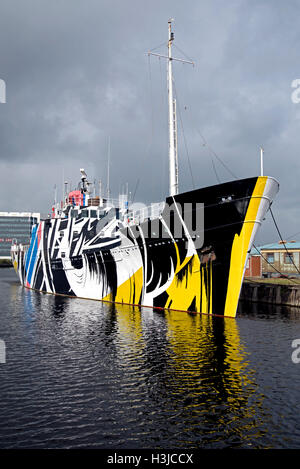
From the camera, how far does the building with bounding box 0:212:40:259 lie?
172125mm

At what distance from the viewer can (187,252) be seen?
67.5 feet

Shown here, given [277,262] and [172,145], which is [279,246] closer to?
[277,262]

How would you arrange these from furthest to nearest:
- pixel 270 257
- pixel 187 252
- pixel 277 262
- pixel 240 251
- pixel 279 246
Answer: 1. pixel 279 246
2. pixel 270 257
3. pixel 277 262
4. pixel 187 252
5. pixel 240 251

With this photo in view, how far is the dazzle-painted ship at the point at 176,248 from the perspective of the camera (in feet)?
61.4

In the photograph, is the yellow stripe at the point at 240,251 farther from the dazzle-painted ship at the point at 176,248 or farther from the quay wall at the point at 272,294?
the quay wall at the point at 272,294

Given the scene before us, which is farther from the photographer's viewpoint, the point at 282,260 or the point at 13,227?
the point at 13,227

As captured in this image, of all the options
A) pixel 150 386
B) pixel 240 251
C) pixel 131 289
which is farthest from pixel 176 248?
pixel 150 386

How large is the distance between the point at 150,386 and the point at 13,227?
17932 cm

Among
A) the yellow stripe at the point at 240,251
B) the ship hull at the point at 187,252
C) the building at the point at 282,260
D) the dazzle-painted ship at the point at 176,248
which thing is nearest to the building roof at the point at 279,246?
the building at the point at 282,260

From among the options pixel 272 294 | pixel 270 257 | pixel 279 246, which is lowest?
pixel 272 294

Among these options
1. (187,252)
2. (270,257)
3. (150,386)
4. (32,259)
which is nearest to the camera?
(150,386)

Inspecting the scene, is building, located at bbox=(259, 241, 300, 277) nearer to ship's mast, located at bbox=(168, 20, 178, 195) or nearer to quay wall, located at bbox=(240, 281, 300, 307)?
quay wall, located at bbox=(240, 281, 300, 307)

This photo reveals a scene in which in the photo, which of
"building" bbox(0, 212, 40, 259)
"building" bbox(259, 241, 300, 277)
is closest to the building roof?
"building" bbox(259, 241, 300, 277)

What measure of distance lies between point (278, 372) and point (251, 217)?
29.8 feet
